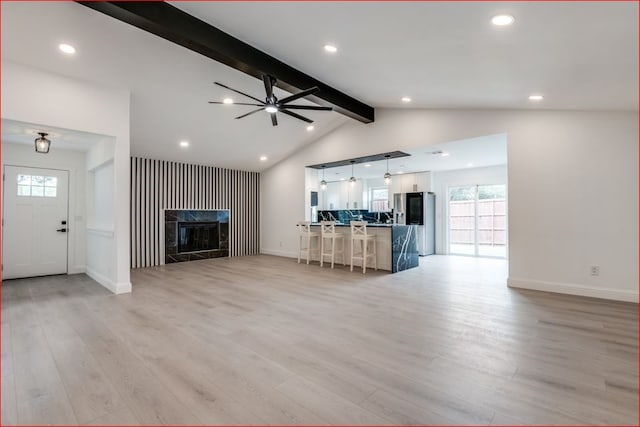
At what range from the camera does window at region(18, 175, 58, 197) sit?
555cm

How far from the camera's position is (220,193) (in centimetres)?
851

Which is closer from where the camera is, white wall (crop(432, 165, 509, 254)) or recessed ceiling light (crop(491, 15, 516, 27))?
recessed ceiling light (crop(491, 15, 516, 27))

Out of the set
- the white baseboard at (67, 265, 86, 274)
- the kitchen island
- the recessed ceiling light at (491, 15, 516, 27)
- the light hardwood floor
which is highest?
the recessed ceiling light at (491, 15, 516, 27)

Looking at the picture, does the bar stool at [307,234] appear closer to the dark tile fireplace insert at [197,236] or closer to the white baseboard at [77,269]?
the dark tile fireplace insert at [197,236]

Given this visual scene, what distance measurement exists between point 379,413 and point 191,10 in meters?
3.88

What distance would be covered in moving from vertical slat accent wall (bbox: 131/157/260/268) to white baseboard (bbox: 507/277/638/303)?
6784 millimetres

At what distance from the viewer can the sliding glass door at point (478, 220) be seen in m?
8.28

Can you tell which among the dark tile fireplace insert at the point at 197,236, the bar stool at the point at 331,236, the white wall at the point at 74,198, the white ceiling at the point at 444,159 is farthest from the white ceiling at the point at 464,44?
the dark tile fireplace insert at the point at 197,236

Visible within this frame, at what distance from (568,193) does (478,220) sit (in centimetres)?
444

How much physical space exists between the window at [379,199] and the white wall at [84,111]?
7.45 meters

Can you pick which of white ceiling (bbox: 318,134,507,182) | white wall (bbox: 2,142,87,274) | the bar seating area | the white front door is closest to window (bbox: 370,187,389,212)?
white ceiling (bbox: 318,134,507,182)

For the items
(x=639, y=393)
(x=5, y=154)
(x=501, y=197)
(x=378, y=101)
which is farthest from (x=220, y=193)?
(x=639, y=393)

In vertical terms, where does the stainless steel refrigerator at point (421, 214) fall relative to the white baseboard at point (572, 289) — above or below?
above

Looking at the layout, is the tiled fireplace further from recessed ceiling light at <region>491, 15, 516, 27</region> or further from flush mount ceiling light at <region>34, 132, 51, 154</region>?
recessed ceiling light at <region>491, 15, 516, 27</region>
